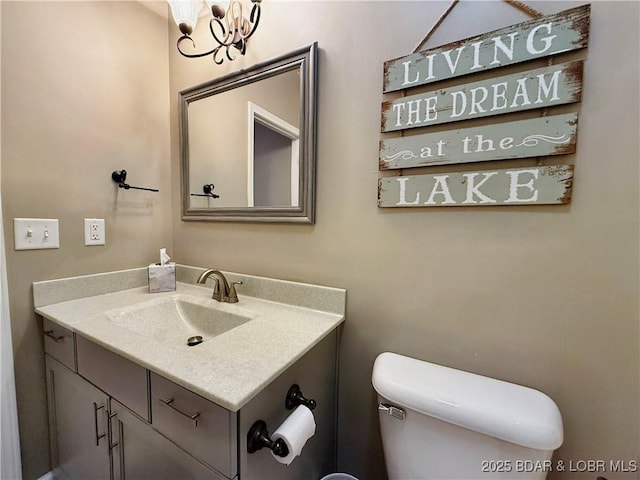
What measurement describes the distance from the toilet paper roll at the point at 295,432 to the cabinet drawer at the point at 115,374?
379mm

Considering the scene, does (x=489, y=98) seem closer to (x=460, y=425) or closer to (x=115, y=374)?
(x=460, y=425)

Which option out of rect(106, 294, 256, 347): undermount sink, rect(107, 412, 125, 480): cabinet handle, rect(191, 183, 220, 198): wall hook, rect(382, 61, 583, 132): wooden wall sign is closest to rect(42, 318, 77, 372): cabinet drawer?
rect(106, 294, 256, 347): undermount sink

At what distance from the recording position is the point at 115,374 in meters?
0.75

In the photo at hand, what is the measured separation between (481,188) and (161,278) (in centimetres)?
136

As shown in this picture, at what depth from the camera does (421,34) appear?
800 millimetres

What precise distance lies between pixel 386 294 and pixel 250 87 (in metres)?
1.03

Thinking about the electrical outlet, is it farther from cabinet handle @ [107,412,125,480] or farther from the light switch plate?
cabinet handle @ [107,412,125,480]

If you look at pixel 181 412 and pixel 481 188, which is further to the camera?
pixel 481 188

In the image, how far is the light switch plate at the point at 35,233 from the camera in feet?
3.05

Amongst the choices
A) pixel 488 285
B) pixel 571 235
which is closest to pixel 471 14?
pixel 571 235

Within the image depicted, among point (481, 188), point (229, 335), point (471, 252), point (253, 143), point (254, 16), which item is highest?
point (254, 16)

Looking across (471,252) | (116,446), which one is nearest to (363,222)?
(471,252)

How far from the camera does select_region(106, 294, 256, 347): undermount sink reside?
3.20 ft

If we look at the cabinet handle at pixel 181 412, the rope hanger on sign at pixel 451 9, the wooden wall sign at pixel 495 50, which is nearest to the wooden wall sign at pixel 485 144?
the wooden wall sign at pixel 495 50
